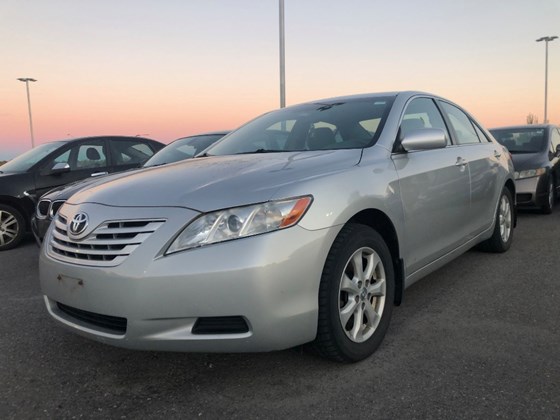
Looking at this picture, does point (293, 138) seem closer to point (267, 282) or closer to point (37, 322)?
point (267, 282)

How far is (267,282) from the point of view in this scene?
7.18 ft

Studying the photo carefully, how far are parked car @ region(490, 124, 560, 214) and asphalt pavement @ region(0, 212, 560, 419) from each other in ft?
14.0

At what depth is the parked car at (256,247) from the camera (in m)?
2.20

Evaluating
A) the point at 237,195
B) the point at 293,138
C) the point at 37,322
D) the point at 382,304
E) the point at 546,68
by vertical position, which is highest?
the point at 546,68

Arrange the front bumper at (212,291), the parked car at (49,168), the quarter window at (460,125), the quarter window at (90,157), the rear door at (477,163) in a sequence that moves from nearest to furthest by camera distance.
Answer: the front bumper at (212,291), the rear door at (477,163), the quarter window at (460,125), the parked car at (49,168), the quarter window at (90,157)

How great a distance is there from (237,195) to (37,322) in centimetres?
218

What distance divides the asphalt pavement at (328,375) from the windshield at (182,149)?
10.6 feet

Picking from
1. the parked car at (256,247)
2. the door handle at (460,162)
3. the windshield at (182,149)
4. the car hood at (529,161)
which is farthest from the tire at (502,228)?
the windshield at (182,149)

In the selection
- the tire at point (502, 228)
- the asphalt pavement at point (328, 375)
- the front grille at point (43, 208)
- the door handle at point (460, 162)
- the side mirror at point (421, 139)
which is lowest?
the asphalt pavement at point (328, 375)

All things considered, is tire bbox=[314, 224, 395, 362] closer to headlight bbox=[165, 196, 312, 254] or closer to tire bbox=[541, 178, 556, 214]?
headlight bbox=[165, 196, 312, 254]

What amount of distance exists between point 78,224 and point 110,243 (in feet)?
1.00

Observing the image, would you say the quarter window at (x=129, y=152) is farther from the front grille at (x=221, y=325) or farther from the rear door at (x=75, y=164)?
the front grille at (x=221, y=325)

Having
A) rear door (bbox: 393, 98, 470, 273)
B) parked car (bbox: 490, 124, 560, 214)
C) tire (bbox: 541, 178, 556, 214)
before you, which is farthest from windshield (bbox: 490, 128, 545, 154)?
rear door (bbox: 393, 98, 470, 273)

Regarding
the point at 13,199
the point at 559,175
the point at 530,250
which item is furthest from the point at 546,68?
the point at 13,199
